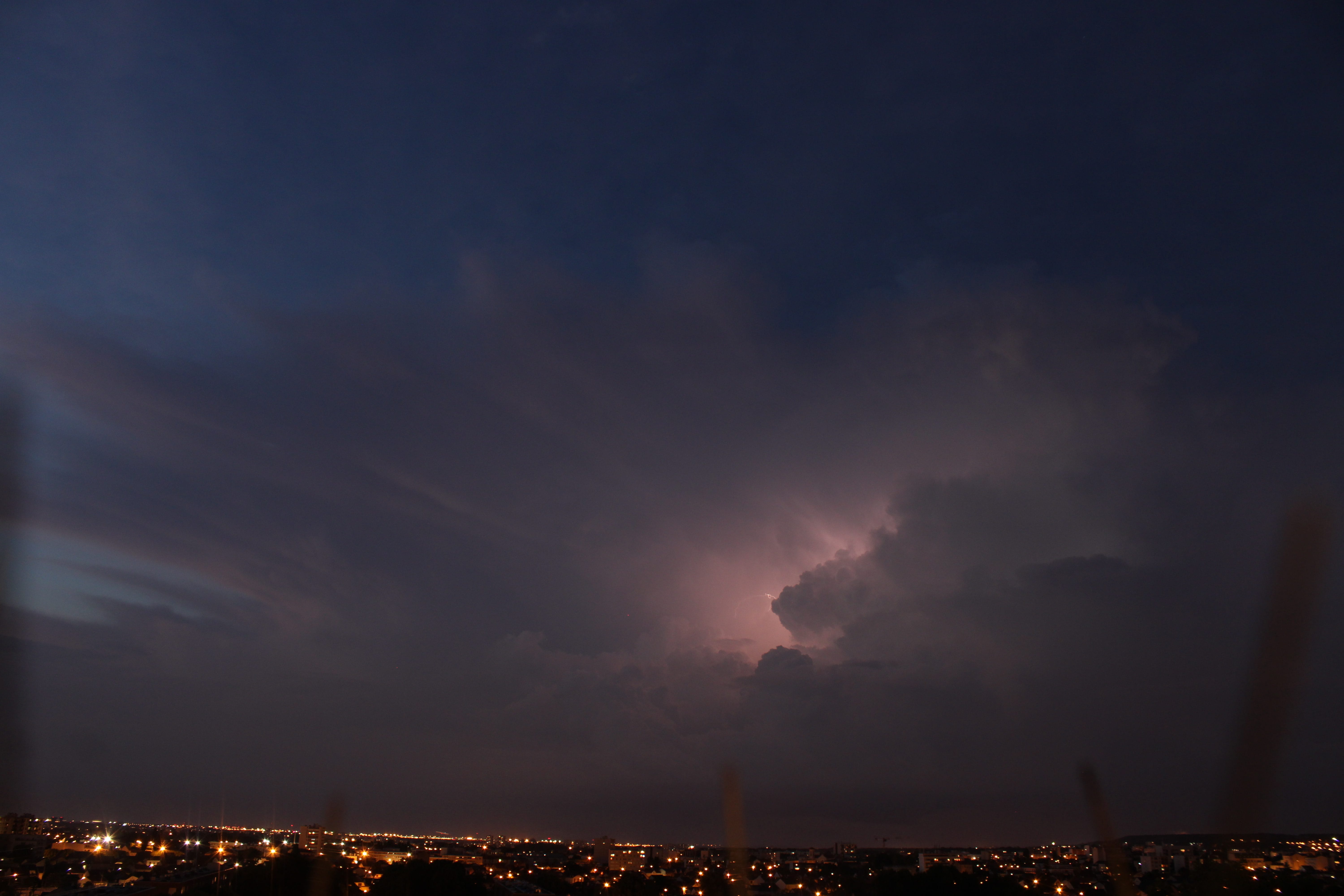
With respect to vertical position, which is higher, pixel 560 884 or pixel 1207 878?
pixel 1207 878

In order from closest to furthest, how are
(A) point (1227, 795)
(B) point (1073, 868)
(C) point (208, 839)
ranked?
(A) point (1227, 795), (B) point (1073, 868), (C) point (208, 839)

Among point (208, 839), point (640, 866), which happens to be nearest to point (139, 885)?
point (640, 866)

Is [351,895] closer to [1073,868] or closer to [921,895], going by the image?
[921,895]

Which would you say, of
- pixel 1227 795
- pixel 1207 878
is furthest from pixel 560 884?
pixel 1227 795

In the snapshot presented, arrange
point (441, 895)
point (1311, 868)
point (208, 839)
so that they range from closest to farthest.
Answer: point (441, 895) < point (1311, 868) < point (208, 839)

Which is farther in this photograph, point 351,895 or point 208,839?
point 208,839

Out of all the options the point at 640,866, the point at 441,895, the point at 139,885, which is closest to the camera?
the point at 441,895

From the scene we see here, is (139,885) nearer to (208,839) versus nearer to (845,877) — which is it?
(845,877)

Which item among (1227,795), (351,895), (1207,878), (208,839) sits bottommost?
(208,839)

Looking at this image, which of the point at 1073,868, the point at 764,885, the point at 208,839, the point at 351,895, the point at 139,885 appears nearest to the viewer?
the point at 139,885
